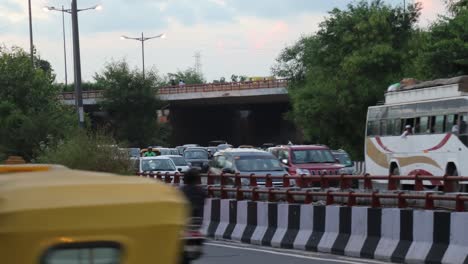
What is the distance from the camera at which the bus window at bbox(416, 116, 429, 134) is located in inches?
1225

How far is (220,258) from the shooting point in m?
16.5

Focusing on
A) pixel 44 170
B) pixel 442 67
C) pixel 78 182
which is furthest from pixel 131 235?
pixel 442 67

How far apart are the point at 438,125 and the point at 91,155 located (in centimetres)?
1031

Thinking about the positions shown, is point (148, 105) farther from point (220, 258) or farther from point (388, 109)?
point (220, 258)

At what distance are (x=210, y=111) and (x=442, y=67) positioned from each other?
62480 millimetres

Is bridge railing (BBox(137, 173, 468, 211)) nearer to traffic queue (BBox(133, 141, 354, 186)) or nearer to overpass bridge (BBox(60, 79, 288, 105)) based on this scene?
traffic queue (BBox(133, 141, 354, 186))

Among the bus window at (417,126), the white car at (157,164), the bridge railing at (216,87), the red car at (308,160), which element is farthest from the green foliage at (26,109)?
the bridge railing at (216,87)

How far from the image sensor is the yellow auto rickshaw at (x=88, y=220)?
15.1 ft

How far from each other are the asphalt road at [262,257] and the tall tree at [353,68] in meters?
37.4

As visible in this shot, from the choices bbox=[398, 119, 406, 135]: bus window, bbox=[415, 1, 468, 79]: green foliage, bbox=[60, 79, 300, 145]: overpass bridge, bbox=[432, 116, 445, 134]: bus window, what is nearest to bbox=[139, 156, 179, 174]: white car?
bbox=[398, 119, 406, 135]: bus window

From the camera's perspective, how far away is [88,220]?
477 cm

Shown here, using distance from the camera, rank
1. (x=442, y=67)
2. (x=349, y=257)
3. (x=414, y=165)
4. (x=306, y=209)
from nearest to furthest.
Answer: (x=349, y=257) < (x=306, y=209) < (x=414, y=165) < (x=442, y=67)

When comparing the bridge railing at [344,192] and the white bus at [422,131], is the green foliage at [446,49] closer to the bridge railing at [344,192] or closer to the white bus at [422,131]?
the white bus at [422,131]

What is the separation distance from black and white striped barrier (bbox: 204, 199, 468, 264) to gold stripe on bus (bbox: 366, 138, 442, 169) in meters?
11.0
